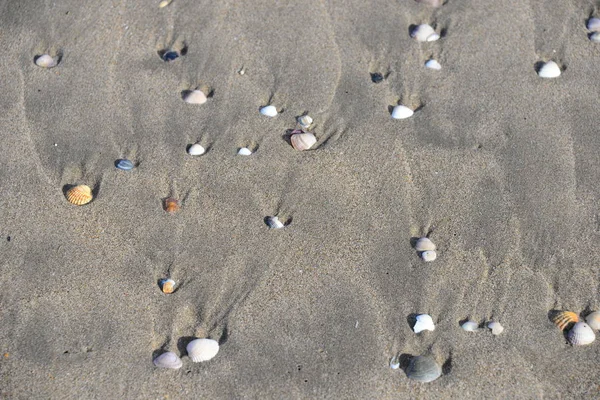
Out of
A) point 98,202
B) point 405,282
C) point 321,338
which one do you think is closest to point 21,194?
point 98,202

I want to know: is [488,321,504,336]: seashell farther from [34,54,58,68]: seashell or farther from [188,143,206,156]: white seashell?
[34,54,58,68]: seashell

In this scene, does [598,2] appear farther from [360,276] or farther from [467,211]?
[360,276]

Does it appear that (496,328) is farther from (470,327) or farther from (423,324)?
(423,324)

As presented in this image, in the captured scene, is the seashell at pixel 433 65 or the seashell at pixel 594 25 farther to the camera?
the seashell at pixel 594 25

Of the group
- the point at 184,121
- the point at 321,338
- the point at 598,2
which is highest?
the point at 598,2

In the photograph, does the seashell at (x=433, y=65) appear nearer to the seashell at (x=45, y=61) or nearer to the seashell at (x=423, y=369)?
the seashell at (x=423, y=369)

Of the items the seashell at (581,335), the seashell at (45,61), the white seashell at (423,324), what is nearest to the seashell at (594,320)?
the seashell at (581,335)
